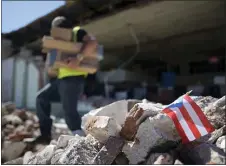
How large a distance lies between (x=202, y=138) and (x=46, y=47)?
2.10 m

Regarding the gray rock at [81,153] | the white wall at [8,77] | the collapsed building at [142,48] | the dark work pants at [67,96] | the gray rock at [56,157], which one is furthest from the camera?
the white wall at [8,77]

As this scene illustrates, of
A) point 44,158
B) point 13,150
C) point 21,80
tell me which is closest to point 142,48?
point 21,80

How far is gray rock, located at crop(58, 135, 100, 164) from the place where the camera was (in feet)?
5.56

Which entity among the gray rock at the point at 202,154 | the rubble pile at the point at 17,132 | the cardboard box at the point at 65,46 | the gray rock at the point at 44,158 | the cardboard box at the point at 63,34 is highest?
the cardboard box at the point at 63,34

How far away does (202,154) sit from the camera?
5.05 feet

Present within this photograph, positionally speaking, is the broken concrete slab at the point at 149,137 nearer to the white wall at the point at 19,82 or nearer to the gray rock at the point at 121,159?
the gray rock at the point at 121,159

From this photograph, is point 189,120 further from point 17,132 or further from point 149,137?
point 17,132

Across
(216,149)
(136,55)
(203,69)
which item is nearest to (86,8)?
(136,55)

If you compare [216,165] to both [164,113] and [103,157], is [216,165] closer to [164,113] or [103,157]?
[164,113]

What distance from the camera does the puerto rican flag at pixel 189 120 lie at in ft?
5.40

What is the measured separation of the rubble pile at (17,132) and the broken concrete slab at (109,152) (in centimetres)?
157

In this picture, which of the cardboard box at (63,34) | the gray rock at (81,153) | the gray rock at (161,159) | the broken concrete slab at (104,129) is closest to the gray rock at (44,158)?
the gray rock at (81,153)

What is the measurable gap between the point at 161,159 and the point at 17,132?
2.84 meters

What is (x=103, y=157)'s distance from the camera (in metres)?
1.71
